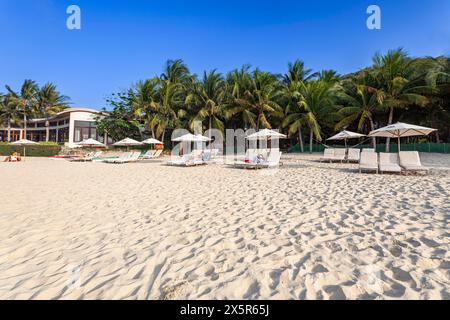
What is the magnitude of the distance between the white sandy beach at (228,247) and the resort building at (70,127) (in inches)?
1199

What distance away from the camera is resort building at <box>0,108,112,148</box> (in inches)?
1298

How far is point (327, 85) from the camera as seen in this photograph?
2283 centimetres

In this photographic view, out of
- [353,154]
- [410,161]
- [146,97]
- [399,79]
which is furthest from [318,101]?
[146,97]

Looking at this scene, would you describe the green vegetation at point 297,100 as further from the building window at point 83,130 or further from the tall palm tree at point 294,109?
→ the building window at point 83,130

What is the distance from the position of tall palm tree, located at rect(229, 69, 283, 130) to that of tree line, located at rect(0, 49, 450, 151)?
Answer: 10 centimetres

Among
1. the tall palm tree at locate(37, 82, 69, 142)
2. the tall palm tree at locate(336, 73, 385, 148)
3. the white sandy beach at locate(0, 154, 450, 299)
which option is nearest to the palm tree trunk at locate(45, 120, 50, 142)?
the tall palm tree at locate(37, 82, 69, 142)

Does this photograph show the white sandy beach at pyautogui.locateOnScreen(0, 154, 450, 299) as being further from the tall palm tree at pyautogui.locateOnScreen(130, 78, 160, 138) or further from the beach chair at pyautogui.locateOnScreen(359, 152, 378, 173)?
the tall palm tree at pyautogui.locateOnScreen(130, 78, 160, 138)

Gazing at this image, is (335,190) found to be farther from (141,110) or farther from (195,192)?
(141,110)

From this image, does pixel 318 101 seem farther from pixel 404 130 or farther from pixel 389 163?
pixel 389 163

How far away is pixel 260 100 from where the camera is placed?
23.0 m
